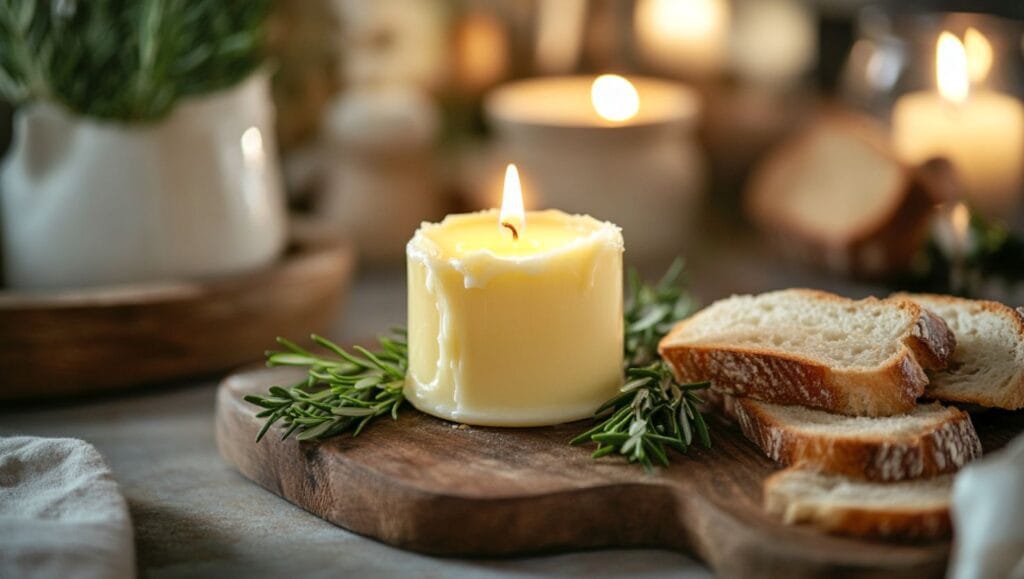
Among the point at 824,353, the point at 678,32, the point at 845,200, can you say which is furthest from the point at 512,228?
the point at 678,32

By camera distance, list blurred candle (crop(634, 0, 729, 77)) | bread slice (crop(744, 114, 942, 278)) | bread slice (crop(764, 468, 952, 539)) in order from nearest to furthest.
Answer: bread slice (crop(764, 468, 952, 539)), bread slice (crop(744, 114, 942, 278)), blurred candle (crop(634, 0, 729, 77))

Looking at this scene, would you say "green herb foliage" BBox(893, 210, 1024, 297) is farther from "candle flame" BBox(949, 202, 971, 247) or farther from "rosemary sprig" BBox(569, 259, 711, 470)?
"rosemary sprig" BBox(569, 259, 711, 470)

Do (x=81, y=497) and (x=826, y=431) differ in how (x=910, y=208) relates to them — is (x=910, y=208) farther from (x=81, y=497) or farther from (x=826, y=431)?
(x=81, y=497)

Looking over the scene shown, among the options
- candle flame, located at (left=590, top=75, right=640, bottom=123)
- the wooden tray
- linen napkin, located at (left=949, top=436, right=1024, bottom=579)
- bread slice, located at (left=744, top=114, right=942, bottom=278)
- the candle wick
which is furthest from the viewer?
candle flame, located at (left=590, top=75, right=640, bottom=123)

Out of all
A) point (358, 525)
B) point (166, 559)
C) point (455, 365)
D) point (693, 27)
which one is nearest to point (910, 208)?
point (693, 27)

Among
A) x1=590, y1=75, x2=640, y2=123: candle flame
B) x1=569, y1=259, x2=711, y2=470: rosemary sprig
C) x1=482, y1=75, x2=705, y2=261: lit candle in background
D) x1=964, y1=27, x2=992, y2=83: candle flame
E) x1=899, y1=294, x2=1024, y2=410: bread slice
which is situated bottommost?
x1=569, y1=259, x2=711, y2=470: rosemary sprig

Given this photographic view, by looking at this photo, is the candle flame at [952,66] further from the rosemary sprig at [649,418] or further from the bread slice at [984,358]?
the rosemary sprig at [649,418]

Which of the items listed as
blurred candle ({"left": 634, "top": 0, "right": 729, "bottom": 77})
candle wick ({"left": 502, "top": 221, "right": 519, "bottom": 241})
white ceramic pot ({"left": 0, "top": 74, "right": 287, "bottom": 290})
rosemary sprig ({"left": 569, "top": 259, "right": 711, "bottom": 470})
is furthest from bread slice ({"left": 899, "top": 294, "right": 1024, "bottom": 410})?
blurred candle ({"left": 634, "top": 0, "right": 729, "bottom": 77})
